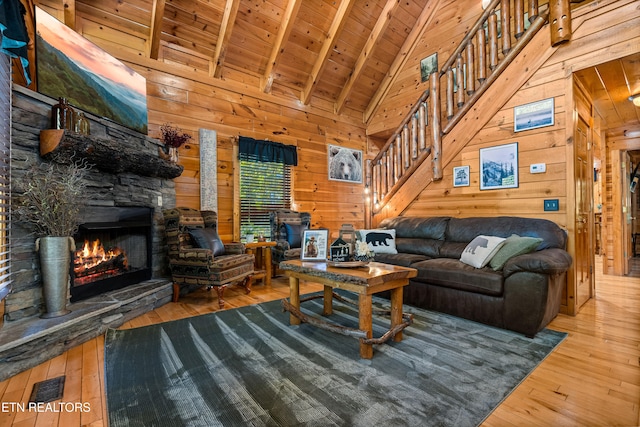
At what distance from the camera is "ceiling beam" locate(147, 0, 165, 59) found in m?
3.37

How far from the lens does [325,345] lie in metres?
2.19

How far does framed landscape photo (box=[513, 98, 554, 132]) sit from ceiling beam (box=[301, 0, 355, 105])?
2.72m

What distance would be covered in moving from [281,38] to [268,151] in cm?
165

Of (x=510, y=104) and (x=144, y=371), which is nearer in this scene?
(x=144, y=371)

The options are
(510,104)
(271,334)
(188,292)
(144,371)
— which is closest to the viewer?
(144,371)

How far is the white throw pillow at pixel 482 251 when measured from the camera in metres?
2.72

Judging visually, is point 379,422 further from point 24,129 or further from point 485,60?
point 485,60

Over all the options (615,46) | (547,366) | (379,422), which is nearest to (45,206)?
(379,422)

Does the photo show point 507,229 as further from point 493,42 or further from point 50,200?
point 50,200

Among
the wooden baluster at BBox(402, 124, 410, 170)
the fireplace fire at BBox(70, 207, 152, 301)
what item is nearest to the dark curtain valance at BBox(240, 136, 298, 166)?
the fireplace fire at BBox(70, 207, 152, 301)

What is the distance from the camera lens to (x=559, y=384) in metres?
1.68

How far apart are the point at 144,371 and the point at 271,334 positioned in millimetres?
898

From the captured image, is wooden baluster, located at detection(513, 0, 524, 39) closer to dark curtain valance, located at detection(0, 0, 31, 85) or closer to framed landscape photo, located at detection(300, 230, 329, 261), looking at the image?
framed landscape photo, located at detection(300, 230, 329, 261)

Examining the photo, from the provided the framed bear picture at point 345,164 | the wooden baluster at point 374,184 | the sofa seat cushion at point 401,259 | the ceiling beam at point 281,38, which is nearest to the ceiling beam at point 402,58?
the framed bear picture at point 345,164
